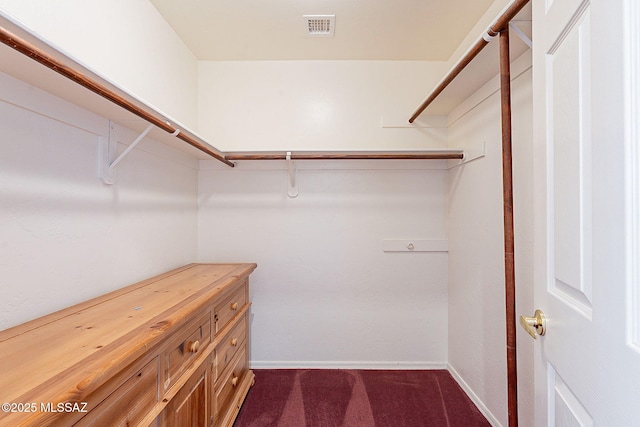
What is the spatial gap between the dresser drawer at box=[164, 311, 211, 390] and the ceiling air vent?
1740mm

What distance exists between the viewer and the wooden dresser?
0.62 m

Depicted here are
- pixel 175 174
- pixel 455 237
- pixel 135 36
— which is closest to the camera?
pixel 135 36

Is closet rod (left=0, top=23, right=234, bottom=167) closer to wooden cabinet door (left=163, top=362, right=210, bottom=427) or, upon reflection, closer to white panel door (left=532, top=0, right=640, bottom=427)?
wooden cabinet door (left=163, top=362, right=210, bottom=427)

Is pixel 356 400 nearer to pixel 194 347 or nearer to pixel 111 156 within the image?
pixel 194 347

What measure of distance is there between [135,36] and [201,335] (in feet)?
5.00

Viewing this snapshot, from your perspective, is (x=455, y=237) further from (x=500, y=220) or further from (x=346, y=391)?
(x=346, y=391)

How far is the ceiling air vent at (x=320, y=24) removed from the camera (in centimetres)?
175

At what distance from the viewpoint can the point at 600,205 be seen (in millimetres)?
540

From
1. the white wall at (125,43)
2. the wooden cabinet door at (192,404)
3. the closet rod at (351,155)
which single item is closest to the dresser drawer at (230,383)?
the wooden cabinet door at (192,404)

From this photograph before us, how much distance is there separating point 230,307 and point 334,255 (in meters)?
0.91

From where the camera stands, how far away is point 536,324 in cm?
78

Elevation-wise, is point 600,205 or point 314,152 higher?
point 314,152

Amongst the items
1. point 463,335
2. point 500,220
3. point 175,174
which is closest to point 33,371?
point 175,174

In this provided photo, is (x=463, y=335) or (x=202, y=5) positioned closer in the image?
(x=202, y=5)
